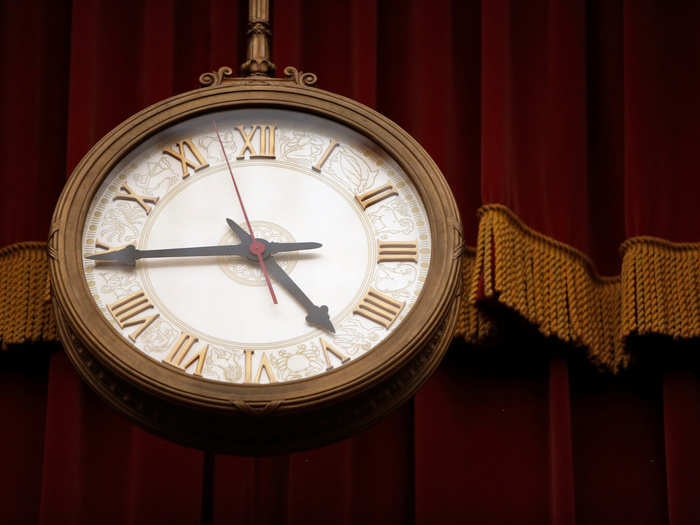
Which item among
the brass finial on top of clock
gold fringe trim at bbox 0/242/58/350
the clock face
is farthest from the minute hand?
gold fringe trim at bbox 0/242/58/350

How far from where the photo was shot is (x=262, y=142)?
206 cm

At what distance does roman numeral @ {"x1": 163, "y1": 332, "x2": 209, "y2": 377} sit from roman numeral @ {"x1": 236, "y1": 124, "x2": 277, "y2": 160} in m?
0.28

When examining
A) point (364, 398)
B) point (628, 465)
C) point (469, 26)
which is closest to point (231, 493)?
point (364, 398)

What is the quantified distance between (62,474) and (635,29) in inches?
42.3

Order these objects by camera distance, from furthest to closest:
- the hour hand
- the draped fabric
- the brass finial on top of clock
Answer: the draped fabric → the brass finial on top of clock → the hour hand

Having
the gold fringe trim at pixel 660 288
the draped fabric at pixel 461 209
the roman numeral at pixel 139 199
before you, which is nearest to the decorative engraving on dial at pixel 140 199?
the roman numeral at pixel 139 199

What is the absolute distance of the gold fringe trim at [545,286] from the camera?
7.17ft

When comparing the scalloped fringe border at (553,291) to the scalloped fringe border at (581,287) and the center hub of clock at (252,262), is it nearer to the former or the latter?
the scalloped fringe border at (581,287)

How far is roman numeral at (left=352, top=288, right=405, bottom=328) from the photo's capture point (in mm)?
1921

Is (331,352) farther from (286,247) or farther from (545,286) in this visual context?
(545,286)

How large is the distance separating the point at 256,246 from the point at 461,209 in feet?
1.57

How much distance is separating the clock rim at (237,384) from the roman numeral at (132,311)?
24mm

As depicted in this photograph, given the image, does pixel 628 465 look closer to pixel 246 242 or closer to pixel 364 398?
pixel 364 398

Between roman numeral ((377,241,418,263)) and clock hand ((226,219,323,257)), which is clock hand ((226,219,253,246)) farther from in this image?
roman numeral ((377,241,418,263))
